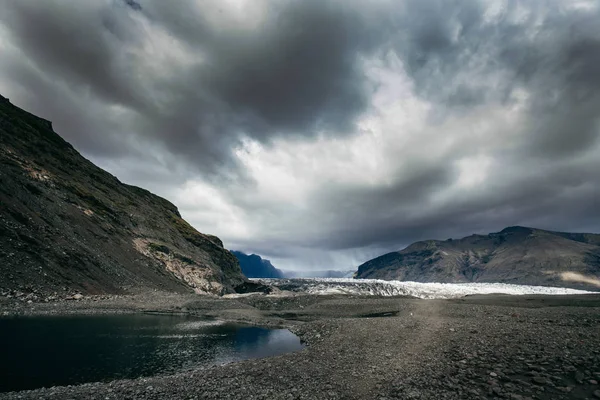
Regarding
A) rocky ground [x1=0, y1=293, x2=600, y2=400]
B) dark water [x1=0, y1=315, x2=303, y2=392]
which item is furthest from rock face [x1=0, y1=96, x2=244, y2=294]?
rocky ground [x1=0, y1=293, x2=600, y2=400]

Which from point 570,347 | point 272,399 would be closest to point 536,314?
point 570,347

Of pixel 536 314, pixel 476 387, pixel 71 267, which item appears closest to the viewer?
pixel 476 387

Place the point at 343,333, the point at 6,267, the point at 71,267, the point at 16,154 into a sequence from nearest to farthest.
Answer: the point at 343,333 → the point at 6,267 → the point at 71,267 → the point at 16,154

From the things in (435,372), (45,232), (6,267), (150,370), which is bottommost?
(150,370)

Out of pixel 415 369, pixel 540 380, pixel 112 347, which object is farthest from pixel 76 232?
pixel 540 380

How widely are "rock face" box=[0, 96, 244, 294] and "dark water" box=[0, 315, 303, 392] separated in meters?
22.3

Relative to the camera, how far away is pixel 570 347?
21.9 m

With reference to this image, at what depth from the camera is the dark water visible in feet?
73.3

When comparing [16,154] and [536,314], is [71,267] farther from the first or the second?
[536,314]

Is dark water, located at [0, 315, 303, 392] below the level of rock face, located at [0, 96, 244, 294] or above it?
below

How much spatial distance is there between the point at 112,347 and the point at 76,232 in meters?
60.8

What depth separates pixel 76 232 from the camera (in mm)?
76688

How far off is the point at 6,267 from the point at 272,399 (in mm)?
59754

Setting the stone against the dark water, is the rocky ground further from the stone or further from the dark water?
the dark water
